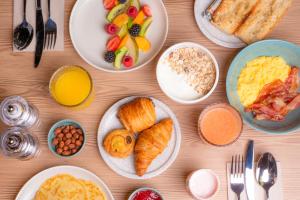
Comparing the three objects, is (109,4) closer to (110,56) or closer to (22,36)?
(110,56)

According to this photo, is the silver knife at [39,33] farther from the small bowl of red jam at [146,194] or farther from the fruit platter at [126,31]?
the small bowl of red jam at [146,194]

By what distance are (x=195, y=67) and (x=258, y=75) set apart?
22cm

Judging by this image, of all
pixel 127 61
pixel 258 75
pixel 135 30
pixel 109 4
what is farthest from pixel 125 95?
pixel 258 75

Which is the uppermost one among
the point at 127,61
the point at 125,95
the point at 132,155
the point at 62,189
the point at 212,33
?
the point at 212,33

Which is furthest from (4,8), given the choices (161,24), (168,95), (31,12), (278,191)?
(278,191)

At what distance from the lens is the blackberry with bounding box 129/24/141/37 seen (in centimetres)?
135

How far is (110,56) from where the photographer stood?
1.35m

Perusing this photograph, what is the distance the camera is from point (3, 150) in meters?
1.26

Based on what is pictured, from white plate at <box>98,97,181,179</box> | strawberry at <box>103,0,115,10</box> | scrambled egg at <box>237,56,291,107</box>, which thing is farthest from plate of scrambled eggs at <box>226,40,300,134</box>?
strawberry at <box>103,0,115,10</box>

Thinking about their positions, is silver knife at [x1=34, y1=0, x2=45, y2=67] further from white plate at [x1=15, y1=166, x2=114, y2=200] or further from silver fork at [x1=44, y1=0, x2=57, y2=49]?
white plate at [x1=15, y1=166, x2=114, y2=200]

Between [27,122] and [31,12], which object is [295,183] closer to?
[27,122]

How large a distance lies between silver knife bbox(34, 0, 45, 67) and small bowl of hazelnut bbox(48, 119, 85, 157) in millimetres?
250

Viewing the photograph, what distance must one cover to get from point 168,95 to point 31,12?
0.59 meters

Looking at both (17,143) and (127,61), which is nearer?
(17,143)
